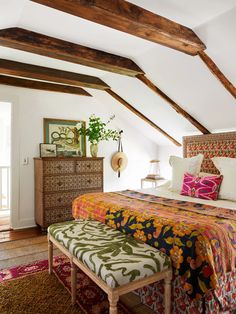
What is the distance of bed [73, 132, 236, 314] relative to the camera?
165cm

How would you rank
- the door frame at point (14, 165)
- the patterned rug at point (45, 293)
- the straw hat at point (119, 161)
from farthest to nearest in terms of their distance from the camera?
the straw hat at point (119, 161) → the door frame at point (14, 165) → the patterned rug at point (45, 293)

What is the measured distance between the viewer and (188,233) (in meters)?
1.74

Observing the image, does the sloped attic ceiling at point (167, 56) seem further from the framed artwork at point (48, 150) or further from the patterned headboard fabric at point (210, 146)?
the framed artwork at point (48, 150)

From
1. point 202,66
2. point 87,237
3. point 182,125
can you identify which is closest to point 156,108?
point 182,125

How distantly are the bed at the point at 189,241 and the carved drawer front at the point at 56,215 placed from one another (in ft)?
4.48

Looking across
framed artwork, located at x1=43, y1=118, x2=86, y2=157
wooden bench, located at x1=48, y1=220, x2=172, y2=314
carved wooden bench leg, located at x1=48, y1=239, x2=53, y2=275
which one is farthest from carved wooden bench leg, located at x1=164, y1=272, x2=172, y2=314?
framed artwork, located at x1=43, y1=118, x2=86, y2=157

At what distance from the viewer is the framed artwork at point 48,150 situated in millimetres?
4195

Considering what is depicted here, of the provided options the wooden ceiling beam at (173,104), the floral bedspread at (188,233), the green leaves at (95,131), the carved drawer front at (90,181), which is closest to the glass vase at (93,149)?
the green leaves at (95,131)

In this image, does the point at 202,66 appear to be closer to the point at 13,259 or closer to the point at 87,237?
the point at 87,237

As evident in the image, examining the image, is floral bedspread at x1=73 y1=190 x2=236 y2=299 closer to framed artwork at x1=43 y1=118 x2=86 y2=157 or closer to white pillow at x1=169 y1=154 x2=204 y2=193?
white pillow at x1=169 y1=154 x2=204 y2=193

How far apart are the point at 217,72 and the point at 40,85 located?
8.75 ft

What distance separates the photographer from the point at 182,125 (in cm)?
423

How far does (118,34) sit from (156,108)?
1.68m

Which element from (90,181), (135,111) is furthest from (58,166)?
(135,111)
